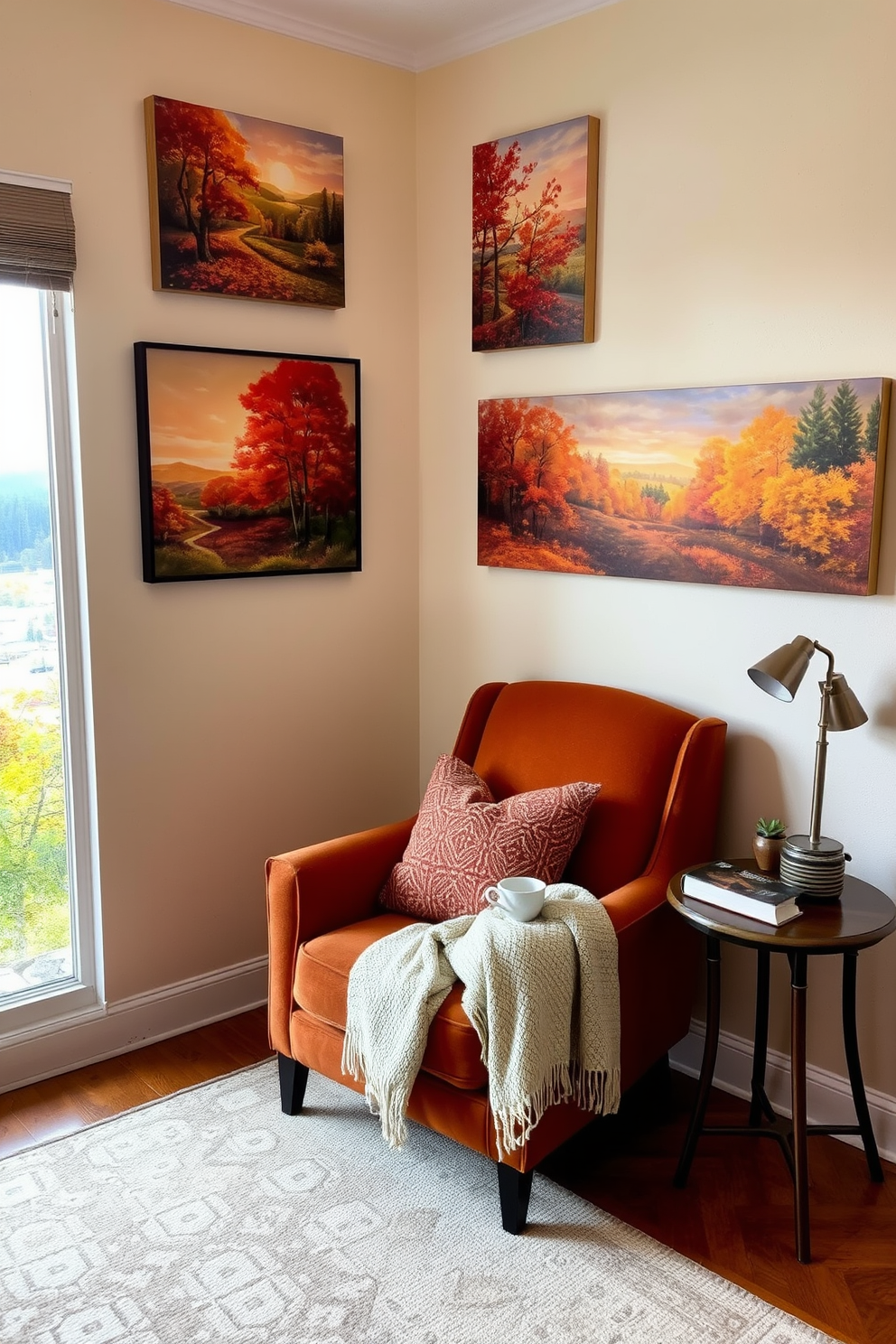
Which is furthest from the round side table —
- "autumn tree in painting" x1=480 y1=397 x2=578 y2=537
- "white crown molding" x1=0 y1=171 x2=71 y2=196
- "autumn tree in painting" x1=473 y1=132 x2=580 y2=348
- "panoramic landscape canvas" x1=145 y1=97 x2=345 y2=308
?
"white crown molding" x1=0 y1=171 x2=71 y2=196

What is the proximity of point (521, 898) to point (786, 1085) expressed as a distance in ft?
3.05

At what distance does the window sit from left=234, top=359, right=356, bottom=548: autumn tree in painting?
0.49 meters

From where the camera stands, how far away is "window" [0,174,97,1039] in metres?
2.62

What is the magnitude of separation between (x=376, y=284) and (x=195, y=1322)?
263 centimetres

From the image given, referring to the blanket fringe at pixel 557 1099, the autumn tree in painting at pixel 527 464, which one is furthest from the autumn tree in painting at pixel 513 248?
the blanket fringe at pixel 557 1099

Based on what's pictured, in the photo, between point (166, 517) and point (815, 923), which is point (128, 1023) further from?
point (815, 923)

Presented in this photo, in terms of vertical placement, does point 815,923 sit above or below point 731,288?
below

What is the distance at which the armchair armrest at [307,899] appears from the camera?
2502 mm

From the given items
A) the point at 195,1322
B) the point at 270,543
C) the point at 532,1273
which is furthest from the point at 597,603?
the point at 195,1322

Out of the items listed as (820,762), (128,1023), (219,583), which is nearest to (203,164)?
(219,583)

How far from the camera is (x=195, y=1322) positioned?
1976 millimetres

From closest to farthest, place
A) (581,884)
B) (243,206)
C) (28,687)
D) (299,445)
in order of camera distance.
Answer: (581,884), (28,687), (243,206), (299,445)

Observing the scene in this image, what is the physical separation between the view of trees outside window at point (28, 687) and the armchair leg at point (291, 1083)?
0.69m

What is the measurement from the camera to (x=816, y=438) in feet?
7.88
